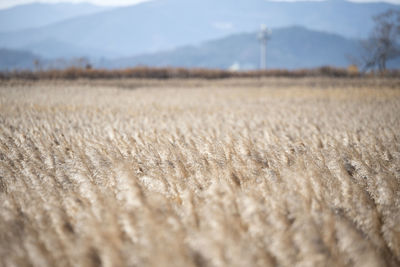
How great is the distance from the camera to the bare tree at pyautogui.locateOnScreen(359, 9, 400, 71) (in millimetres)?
42938

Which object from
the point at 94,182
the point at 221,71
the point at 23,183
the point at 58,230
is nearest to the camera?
the point at 58,230

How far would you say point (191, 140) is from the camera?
4.15 metres

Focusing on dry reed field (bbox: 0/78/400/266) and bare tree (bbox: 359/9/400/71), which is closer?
dry reed field (bbox: 0/78/400/266)

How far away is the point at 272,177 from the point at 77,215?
1662 millimetres

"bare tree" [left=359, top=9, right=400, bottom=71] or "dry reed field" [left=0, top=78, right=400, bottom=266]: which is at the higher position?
"bare tree" [left=359, top=9, right=400, bottom=71]

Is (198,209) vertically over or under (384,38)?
under

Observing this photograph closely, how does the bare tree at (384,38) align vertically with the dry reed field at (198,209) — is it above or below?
above

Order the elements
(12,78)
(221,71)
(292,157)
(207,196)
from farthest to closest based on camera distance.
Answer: (221,71)
(12,78)
(292,157)
(207,196)

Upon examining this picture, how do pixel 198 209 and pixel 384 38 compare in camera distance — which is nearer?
pixel 198 209

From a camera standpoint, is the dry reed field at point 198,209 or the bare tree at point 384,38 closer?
the dry reed field at point 198,209

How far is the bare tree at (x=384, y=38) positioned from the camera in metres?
42.9

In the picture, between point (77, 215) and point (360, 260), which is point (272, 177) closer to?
point (360, 260)

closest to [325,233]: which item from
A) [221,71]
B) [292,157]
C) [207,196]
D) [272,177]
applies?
[207,196]

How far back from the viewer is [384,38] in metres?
44.1
